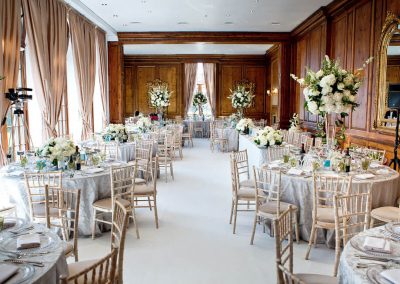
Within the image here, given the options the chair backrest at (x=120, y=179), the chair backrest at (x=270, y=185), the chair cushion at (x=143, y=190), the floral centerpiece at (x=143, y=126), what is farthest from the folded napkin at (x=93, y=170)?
the floral centerpiece at (x=143, y=126)

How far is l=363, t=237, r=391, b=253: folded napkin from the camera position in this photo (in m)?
2.75

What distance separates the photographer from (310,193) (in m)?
5.16

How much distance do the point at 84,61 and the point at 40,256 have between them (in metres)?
8.87

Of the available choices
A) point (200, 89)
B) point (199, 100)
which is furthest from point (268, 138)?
point (200, 89)

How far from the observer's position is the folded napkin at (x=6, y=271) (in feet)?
7.55

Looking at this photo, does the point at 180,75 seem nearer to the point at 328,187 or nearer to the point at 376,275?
the point at 328,187

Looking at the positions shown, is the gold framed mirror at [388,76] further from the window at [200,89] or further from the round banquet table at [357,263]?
the window at [200,89]

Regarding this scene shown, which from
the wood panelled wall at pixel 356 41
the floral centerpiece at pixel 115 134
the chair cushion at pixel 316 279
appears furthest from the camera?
the floral centerpiece at pixel 115 134

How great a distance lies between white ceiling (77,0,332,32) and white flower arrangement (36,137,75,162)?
448 cm

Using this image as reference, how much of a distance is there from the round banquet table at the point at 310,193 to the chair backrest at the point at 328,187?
0.14m

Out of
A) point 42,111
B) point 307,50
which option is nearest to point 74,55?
point 42,111

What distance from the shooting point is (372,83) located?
7.73 m

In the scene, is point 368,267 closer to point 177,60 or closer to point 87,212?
point 87,212

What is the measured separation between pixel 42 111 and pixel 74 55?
8.21 ft
